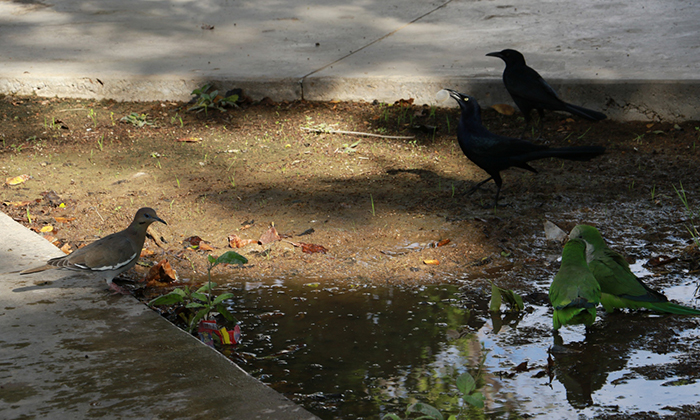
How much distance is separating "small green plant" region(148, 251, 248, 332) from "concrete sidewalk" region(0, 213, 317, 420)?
118 mm

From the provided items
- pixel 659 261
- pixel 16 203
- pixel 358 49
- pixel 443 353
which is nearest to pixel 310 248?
pixel 443 353

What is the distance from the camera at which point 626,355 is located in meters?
2.96

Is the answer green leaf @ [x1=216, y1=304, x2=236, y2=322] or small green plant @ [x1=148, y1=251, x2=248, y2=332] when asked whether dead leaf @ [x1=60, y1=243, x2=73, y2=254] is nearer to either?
small green plant @ [x1=148, y1=251, x2=248, y2=332]

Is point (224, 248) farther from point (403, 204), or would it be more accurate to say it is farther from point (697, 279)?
point (697, 279)

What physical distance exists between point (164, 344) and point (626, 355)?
2.03m

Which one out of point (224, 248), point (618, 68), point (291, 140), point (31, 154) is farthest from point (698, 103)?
point (31, 154)

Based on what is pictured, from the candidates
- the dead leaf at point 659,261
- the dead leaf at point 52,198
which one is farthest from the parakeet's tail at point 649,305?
the dead leaf at point 52,198

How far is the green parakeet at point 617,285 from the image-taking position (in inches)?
126

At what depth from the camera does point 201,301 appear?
11.1 feet

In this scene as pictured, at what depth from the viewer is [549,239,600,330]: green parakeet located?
301 cm

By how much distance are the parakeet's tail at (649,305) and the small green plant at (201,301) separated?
1.83 metres

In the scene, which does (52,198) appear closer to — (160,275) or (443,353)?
(160,275)

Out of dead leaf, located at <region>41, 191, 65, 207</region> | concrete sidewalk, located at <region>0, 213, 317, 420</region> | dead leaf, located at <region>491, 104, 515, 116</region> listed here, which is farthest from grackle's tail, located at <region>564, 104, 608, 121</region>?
dead leaf, located at <region>41, 191, 65, 207</region>

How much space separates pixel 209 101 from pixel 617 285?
481 centimetres
